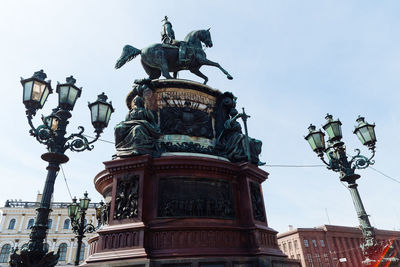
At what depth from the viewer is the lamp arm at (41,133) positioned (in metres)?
6.73

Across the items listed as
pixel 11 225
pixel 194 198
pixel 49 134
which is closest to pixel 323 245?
pixel 194 198

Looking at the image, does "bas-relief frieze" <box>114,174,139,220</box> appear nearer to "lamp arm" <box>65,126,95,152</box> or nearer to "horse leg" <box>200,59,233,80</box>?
"lamp arm" <box>65,126,95,152</box>

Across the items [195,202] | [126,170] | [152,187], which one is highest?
[126,170]

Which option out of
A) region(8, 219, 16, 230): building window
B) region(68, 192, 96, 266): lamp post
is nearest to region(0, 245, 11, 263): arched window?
region(8, 219, 16, 230): building window

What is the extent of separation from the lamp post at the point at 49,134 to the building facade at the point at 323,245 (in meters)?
65.4

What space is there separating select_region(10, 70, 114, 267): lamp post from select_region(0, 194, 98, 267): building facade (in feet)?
168

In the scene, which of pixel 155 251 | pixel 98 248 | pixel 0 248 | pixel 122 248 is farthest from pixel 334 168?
pixel 0 248

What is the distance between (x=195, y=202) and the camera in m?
7.52

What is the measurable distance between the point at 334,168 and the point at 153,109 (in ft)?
22.6

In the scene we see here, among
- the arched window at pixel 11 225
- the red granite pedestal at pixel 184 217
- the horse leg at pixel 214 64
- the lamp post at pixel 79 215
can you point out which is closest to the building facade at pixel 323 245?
the lamp post at pixel 79 215

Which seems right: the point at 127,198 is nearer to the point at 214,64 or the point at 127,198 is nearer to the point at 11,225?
the point at 214,64

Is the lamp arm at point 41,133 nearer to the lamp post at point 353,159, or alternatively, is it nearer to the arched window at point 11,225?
the lamp post at point 353,159

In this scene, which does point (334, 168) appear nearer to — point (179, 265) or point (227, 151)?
point (227, 151)

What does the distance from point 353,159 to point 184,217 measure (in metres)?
6.15
